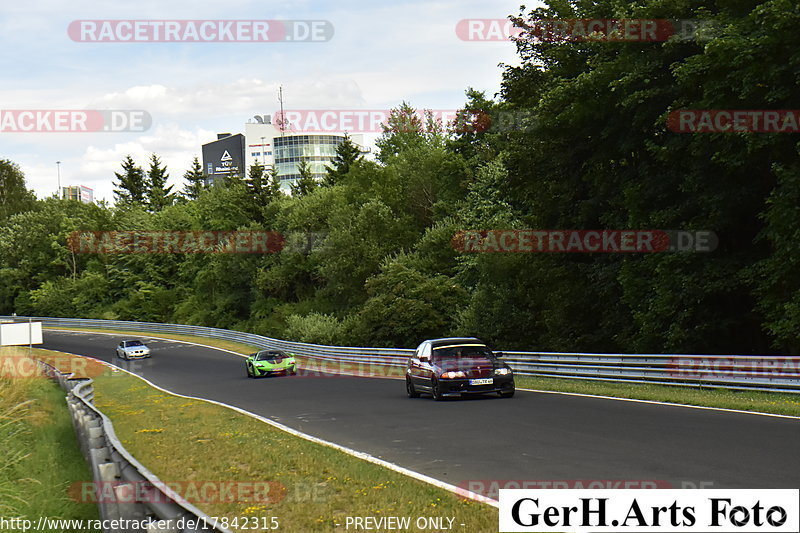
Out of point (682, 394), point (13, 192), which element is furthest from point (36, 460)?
point (13, 192)

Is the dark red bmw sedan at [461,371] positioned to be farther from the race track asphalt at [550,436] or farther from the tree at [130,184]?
the tree at [130,184]

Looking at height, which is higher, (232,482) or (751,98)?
(751,98)

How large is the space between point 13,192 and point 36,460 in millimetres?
124431

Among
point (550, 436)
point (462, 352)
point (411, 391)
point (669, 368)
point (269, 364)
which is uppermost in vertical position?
point (462, 352)

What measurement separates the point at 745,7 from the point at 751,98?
3.13 metres

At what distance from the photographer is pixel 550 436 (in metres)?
13.3

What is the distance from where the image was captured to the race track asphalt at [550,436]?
9734mm

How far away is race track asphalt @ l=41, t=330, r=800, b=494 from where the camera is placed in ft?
31.9

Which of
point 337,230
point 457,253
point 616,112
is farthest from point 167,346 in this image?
point 616,112

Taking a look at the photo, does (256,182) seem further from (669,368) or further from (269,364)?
(669,368)

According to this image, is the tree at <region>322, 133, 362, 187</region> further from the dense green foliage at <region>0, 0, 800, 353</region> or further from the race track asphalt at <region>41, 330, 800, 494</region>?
the race track asphalt at <region>41, 330, 800, 494</region>

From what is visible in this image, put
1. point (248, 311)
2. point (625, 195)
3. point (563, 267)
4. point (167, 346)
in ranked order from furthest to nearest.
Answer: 1. point (248, 311)
2. point (167, 346)
3. point (563, 267)
4. point (625, 195)

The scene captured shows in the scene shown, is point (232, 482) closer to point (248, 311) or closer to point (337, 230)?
point (337, 230)

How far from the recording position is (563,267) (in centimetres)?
3428
